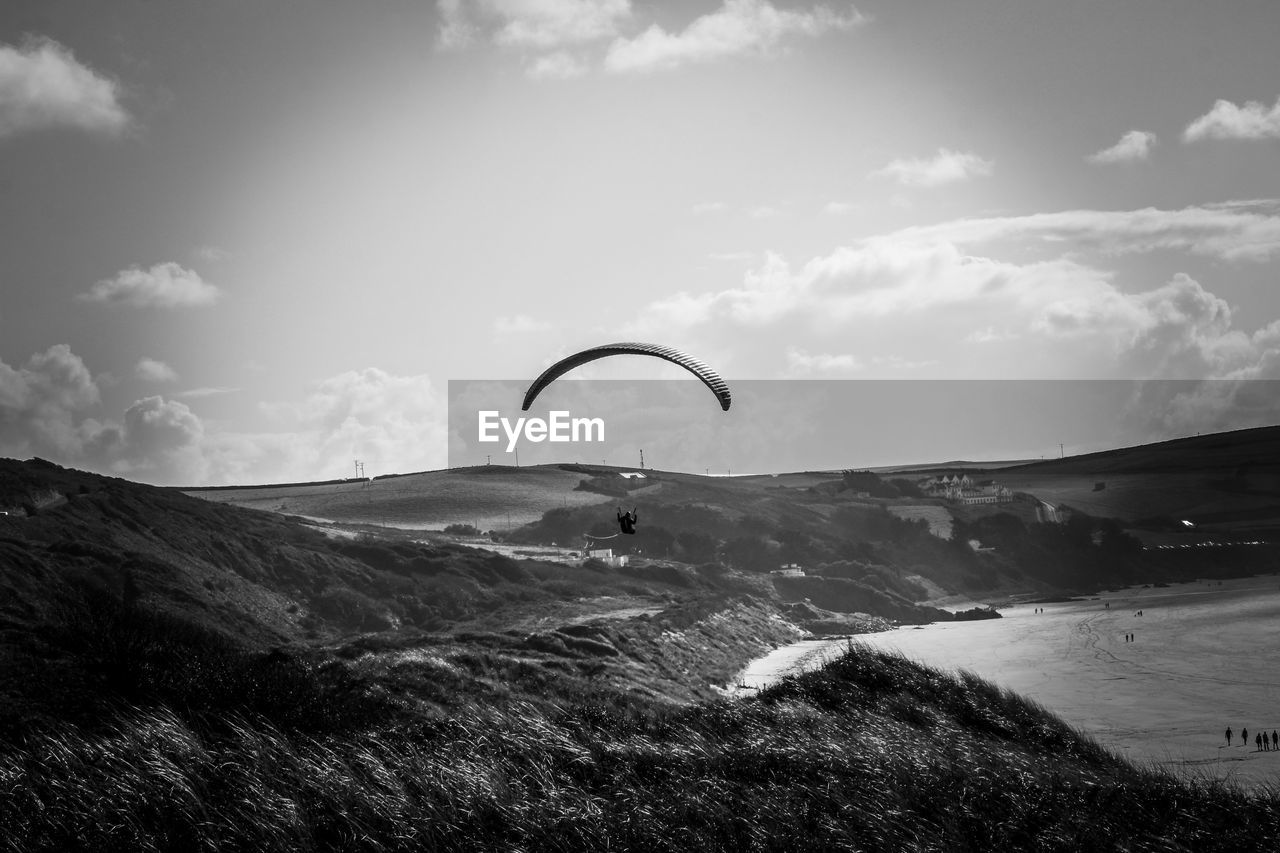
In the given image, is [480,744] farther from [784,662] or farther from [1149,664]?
[1149,664]

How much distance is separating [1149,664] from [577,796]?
78639 mm

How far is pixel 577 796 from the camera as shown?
2102 centimetres

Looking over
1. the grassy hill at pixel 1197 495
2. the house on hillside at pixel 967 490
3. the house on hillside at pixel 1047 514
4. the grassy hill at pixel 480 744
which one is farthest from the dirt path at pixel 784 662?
the grassy hill at pixel 1197 495

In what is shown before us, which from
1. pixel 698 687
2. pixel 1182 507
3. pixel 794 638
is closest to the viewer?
pixel 698 687

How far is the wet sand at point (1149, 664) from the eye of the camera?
180 feet

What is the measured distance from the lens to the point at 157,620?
53375 millimetres

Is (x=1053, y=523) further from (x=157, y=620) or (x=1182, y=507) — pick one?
(x=157, y=620)

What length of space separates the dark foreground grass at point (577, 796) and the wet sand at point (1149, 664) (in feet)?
49.8

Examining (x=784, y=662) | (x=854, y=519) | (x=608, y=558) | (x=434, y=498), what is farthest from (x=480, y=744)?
(x=854, y=519)

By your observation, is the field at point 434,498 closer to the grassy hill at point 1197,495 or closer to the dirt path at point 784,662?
the dirt path at point 784,662

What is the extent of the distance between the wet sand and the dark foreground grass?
49.8 feet

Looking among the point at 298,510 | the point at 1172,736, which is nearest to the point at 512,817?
the point at 1172,736

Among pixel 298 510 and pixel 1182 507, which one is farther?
pixel 1182 507

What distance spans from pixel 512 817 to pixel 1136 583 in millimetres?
157735
